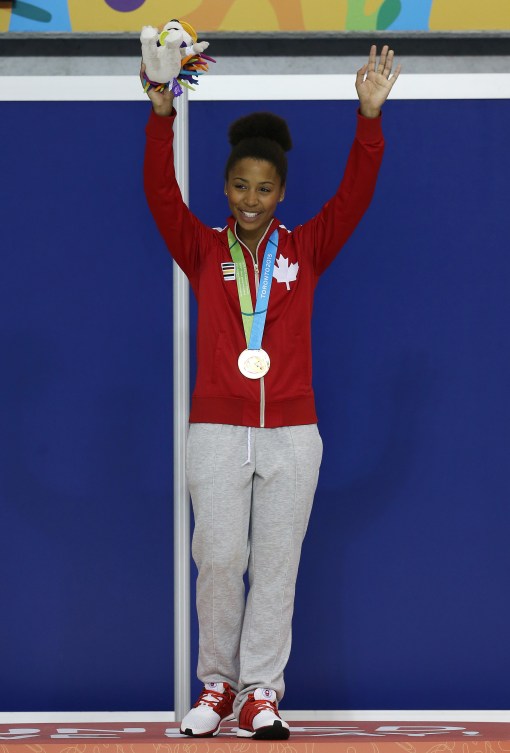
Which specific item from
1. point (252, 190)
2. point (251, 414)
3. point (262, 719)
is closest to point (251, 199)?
point (252, 190)

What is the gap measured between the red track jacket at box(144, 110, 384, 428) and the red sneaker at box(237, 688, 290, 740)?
58 cm

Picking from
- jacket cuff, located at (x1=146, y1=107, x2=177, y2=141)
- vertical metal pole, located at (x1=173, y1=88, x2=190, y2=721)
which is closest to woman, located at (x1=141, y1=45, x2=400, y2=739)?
jacket cuff, located at (x1=146, y1=107, x2=177, y2=141)

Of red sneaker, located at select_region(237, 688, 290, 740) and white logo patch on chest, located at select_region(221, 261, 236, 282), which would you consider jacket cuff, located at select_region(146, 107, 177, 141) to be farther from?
red sneaker, located at select_region(237, 688, 290, 740)

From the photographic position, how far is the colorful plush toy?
209cm

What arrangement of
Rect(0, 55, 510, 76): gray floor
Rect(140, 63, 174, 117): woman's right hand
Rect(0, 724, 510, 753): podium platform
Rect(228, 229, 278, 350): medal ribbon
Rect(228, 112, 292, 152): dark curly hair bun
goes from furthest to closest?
Rect(0, 55, 510, 76): gray floor
Rect(228, 112, 292, 152): dark curly hair bun
Rect(228, 229, 278, 350): medal ribbon
Rect(140, 63, 174, 117): woman's right hand
Rect(0, 724, 510, 753): podium platform

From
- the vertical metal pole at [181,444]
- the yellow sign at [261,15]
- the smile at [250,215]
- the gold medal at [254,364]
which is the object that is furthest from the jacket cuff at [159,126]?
the yellow sign at [261,15]

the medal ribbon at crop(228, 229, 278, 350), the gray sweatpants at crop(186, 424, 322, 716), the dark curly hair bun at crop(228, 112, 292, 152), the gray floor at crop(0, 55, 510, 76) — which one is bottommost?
the gray sweatpants at crop(186, 424, 322, 716)

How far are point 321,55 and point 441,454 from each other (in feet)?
3.83

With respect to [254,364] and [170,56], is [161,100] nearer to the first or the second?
[170,56]

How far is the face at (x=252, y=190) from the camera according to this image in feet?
7.45

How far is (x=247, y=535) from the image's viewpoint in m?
2.25

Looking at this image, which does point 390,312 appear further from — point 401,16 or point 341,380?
point 401,16

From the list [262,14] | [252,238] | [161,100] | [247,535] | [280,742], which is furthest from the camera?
[262,14]

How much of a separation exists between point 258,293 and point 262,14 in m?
0.95
